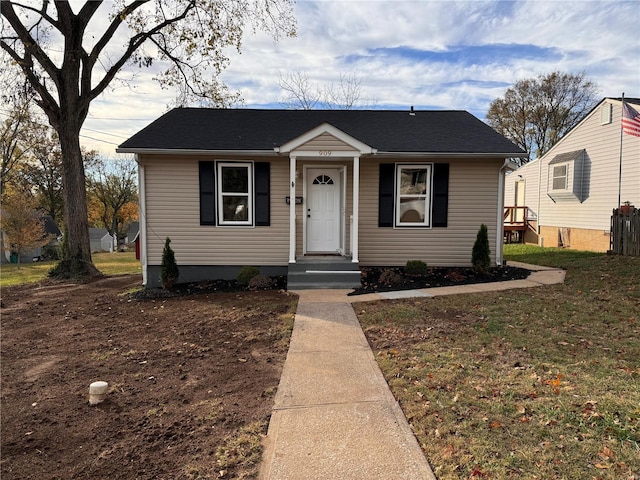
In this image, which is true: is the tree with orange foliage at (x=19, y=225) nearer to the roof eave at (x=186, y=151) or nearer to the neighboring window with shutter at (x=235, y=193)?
the roof eave at (x=186, y=151)

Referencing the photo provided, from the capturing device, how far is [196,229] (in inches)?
382

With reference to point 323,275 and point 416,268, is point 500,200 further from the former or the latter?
point 323,275

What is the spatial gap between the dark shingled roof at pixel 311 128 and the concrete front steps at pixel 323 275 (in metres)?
2.85

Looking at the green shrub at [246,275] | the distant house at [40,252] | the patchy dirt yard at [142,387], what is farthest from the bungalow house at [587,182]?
the distant house at [40,252]

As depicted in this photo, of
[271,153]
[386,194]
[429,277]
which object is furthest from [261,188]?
[429,277]

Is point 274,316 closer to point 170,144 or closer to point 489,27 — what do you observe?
point 170,144

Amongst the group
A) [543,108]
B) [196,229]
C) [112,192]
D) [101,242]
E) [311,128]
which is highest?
[543,108]

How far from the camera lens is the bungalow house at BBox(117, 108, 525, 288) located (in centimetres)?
940

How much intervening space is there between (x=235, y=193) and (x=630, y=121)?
1238 cm

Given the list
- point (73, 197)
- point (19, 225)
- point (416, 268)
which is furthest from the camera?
point (19, 225)

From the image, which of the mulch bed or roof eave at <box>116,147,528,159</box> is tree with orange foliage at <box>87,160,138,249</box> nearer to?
roof eave at <box>116,147,528,159</box>

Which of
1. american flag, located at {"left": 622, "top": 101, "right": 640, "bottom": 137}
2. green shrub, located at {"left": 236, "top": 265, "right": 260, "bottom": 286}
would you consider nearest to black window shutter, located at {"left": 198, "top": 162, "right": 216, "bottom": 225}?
green shrub, located at {"left": 236, "top": 265, "right": 260, "bottom": 286}

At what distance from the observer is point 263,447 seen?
2820 millimetres

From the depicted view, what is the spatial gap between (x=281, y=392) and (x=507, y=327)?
11.4 feet
